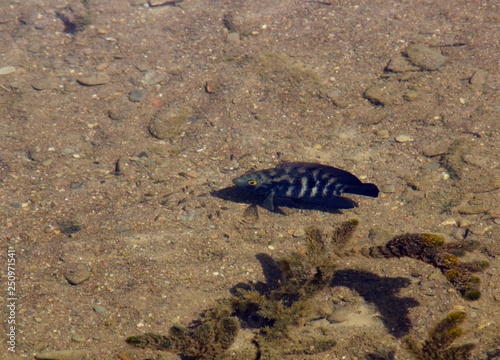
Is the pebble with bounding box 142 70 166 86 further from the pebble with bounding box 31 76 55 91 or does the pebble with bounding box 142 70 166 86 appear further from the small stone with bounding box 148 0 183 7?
the small stone with bounding box 148 0 183 7

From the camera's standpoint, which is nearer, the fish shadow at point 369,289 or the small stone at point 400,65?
the fish shadow at point 369,289

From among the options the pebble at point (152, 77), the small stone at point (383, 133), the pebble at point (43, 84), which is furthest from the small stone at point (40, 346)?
the small stone at point (383, 133)

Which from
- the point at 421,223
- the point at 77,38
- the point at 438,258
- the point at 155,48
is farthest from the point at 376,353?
the point at 77,38

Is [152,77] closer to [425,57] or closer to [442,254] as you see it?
[425,57]

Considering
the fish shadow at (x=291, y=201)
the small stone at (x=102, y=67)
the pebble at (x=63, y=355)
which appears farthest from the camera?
the small stone at (x=102, y=67)

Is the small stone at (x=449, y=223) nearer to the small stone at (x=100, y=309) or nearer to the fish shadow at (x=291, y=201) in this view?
the fish shadow at (x=291, y=201)

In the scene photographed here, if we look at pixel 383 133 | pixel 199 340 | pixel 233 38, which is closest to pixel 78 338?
pixel 199 340

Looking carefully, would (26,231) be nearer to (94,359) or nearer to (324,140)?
(94,359)
